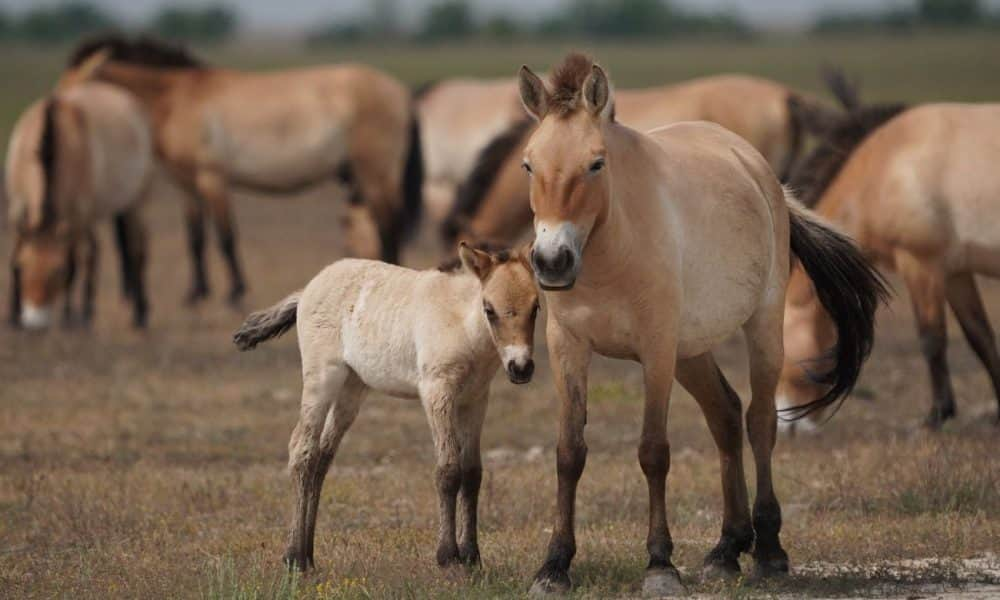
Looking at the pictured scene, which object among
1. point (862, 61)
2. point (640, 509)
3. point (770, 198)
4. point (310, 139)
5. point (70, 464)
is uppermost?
point (770, 198)

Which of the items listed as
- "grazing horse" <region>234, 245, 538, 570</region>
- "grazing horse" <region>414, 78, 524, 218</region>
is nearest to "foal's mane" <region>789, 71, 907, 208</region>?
"grazing horse" <region>234, 245, 538, 570</region>

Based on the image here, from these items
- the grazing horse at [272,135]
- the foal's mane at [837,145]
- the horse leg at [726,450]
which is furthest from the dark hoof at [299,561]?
the grazing horse at [272,135]

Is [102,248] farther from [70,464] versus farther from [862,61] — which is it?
[862,61]

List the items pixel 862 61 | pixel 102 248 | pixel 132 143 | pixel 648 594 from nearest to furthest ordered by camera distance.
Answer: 1. pixel 648 594
2. pixel 132 143
3. pixel 102 248
4. pixel 862 61

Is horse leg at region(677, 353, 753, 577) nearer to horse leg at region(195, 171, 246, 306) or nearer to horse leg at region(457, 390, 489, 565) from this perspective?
horse leg at region(457, 390, 489, 565)

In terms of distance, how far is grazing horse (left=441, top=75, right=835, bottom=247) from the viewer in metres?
15.3

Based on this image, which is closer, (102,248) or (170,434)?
(170,434)

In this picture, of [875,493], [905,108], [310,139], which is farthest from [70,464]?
[310,139]

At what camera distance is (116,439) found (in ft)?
35.7

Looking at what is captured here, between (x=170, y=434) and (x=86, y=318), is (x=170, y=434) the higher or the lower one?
the higher one

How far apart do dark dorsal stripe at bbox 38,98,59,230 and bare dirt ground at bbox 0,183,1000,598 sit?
114 cm

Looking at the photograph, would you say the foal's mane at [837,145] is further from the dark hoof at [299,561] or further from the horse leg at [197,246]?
the horse leg at [197,246]

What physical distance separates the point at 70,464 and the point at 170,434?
1163 millimetres

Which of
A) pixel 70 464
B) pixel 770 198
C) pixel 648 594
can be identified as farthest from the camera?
pixel 70 464
